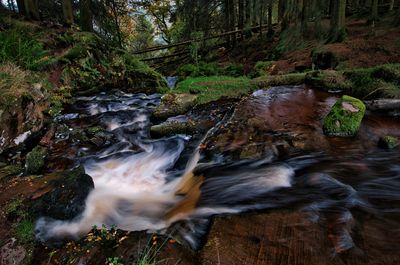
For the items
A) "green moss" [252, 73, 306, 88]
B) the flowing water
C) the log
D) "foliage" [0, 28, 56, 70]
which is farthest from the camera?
"green moss" [252, 73, 306, 88]

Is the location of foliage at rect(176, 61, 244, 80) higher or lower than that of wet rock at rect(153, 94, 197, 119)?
higher

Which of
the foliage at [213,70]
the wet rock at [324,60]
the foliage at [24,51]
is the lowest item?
the foliage at [213,70]

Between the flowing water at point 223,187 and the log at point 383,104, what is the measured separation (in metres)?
0.43

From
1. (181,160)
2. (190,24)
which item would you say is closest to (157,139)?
(181,160)

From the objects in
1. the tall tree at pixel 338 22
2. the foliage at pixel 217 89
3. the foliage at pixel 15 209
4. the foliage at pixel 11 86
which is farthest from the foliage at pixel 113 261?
the tall tree at pixel 338 22

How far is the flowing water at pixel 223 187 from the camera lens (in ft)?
11.0

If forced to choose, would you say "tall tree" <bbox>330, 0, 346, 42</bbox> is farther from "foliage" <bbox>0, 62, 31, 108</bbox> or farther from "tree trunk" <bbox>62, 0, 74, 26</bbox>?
"foliage" <bbox>0, 62, 31, 108</bbox>

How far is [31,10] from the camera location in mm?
11766

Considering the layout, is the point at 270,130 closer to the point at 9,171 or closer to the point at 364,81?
the point at 364,81

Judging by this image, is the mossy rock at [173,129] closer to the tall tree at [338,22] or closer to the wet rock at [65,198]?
the wet rock at [65,198]

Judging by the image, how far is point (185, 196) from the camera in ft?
13.9

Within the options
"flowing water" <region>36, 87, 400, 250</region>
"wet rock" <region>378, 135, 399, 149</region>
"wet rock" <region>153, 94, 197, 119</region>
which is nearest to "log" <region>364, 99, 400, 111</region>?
"flowing water" <region>36, 87, 400, 250</region>

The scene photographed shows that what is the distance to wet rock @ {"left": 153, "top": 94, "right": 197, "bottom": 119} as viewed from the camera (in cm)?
748

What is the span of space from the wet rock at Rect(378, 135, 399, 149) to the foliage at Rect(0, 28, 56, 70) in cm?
828
